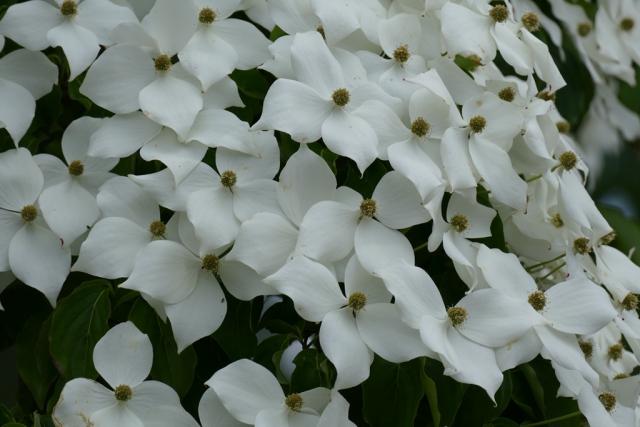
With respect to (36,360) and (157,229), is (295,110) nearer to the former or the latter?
(157,229)

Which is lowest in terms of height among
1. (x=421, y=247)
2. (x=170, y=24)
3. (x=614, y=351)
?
(x=614, y=351)

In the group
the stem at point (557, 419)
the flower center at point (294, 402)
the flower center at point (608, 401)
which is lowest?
the stem at point (557, 419)

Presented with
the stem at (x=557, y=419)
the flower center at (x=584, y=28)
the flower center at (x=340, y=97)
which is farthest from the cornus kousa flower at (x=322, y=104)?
the flower center at (x=584, y=28)

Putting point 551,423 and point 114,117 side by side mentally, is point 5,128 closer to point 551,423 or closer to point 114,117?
point 114,117

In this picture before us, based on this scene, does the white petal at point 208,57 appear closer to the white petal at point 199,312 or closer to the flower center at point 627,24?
the white petal at point 199,312

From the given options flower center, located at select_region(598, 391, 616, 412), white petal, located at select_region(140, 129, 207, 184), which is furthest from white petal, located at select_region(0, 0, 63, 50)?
flower center, located at select_region(598, 391, 616, 412)

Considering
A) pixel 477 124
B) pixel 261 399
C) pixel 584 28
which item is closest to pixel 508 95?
pixel 477 124

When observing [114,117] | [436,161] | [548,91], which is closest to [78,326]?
[114,117]
